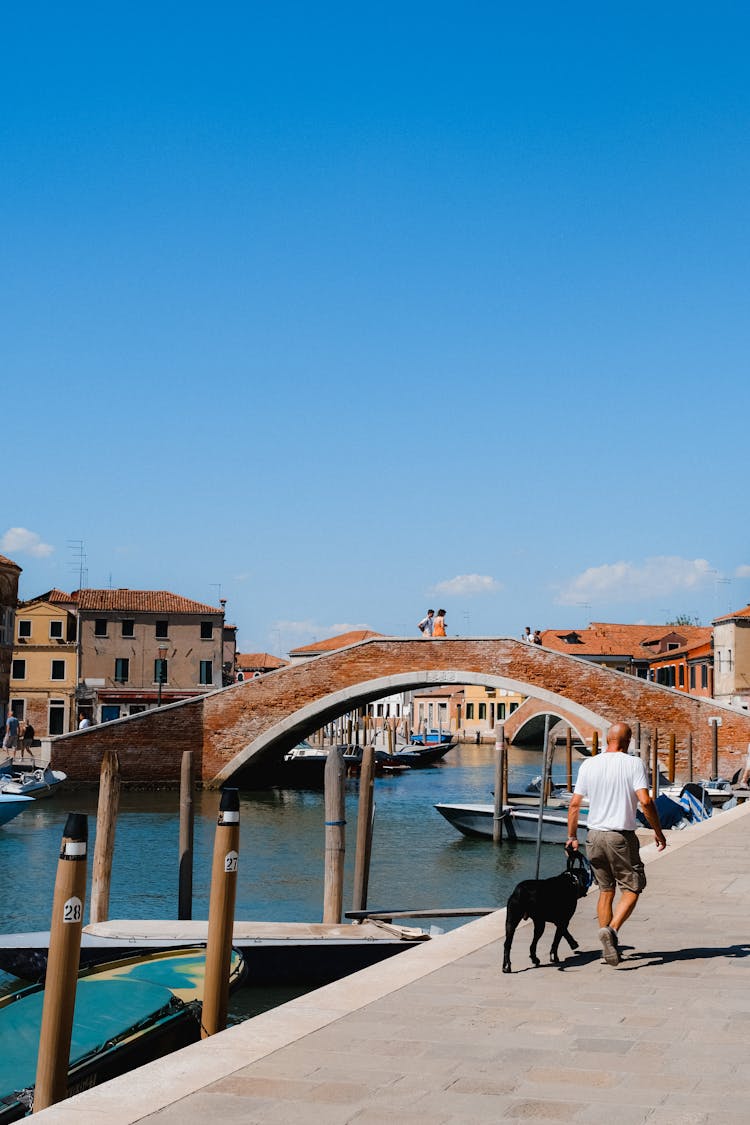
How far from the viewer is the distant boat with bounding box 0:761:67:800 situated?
848 inches

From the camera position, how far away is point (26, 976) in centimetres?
717

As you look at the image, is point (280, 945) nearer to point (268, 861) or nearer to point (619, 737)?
point (619, 737)

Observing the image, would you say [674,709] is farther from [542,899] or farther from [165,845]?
[542,899]

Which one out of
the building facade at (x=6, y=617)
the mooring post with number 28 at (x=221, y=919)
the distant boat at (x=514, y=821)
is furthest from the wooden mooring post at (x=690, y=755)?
the mooring post with number 28 at (x=221, y=919)

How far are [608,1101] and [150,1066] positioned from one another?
1206 mm

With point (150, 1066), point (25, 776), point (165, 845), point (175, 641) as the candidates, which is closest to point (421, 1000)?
point (150, 1066)

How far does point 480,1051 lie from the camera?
356cm

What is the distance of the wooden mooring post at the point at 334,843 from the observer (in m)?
8.88

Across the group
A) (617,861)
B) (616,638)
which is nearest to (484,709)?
(616,638)

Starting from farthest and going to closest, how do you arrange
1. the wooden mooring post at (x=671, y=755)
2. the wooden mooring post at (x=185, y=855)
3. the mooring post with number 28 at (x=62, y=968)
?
the wooden mooring post at (x=671, y=755) < the wooden mooring post at (x=185, y=855) < the mooring post with number 28 at (x=62, y=968)

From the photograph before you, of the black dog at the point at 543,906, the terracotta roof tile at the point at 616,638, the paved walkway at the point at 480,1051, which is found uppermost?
the terracotta roof tile at the point at 616,638

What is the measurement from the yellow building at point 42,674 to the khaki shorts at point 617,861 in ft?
110

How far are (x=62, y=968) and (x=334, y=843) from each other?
17.1ft

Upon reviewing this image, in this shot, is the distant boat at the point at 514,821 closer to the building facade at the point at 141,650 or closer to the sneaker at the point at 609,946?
the sneaker at the point at 609,946
